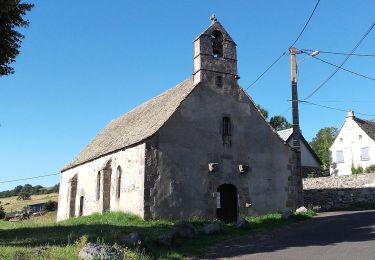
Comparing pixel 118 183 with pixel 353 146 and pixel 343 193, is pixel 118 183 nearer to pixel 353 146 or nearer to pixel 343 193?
pixel 343 193

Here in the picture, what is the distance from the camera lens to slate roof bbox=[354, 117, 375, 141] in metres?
41.2

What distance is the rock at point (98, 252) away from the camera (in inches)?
375

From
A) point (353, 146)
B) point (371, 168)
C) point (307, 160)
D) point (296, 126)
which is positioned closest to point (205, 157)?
point (296, 126)

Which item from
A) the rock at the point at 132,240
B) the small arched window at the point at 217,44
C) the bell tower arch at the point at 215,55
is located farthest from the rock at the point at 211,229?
the small arched window at the point at 217,44

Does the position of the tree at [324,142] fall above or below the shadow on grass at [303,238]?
above

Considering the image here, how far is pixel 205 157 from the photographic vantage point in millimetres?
20531

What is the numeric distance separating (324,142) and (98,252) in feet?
197

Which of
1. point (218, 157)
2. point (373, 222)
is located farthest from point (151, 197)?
point (373, 222)

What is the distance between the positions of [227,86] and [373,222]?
9.84 metres

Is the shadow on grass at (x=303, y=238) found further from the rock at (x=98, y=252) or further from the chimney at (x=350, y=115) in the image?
the chimney at (x=350, y=115)

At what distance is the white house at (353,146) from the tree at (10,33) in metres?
35.4

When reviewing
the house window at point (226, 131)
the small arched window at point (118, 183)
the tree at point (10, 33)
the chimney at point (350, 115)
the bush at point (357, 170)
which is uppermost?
the chimney at point (350, 115)

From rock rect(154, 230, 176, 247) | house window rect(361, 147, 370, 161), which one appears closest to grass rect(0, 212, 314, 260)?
rock rect(154, 230, 176, 247)

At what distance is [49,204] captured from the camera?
47.3 m
